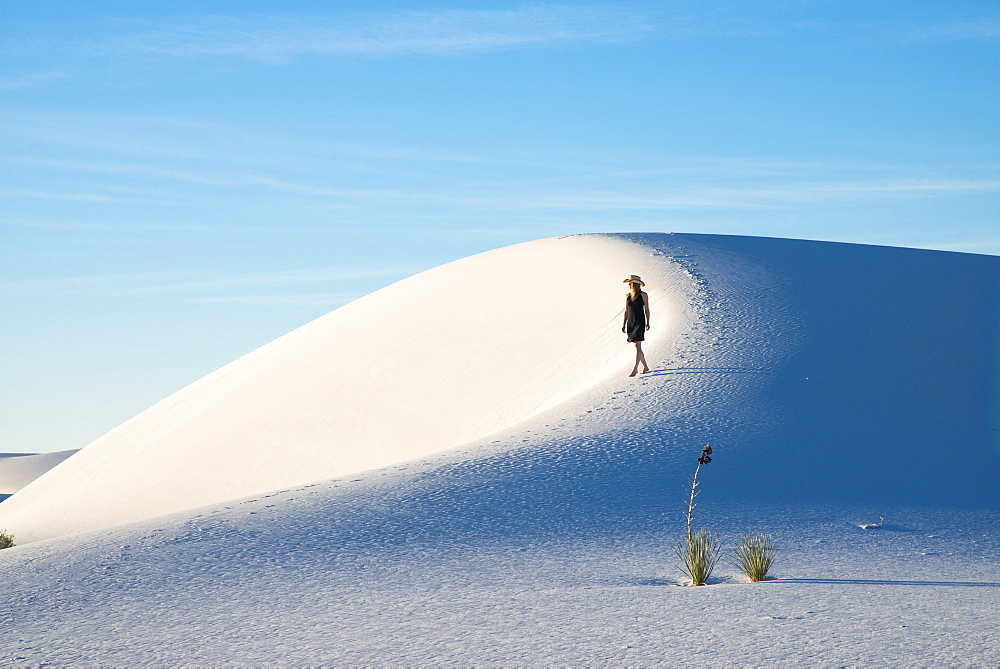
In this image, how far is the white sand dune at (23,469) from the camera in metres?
44.5

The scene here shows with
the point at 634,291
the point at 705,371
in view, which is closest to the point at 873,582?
the point at 705,371

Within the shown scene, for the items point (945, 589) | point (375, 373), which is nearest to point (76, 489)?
point (375, 373)

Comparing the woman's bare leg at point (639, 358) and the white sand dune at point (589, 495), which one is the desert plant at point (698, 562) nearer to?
the white sand dune at point (589, 495)

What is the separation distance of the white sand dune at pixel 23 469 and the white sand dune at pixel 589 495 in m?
26.9

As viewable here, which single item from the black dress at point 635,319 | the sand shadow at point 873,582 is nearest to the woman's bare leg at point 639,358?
the black dress at point 635,319

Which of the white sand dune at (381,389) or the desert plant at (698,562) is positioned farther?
the white sand dune at (381,389)

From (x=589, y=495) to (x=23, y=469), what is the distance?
4630 centimetres

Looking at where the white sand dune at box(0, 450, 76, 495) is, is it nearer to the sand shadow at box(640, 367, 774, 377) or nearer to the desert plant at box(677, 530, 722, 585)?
the sand shadow at box(640, 367, 774, 377)

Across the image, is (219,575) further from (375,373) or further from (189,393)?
(189,393)

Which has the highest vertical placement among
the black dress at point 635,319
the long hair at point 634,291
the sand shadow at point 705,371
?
the long hair at point 634,291

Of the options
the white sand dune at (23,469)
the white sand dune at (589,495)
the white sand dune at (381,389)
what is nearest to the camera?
the white sand dune at (589,495)

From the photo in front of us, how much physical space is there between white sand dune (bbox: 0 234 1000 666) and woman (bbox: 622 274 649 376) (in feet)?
0.96

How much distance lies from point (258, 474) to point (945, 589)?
40.7 ft

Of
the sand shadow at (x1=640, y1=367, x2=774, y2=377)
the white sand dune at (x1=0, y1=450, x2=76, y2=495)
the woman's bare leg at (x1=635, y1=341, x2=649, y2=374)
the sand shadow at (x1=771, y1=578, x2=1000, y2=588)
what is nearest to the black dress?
the woman's bare leg at (x1=635, y1=341, x2=649, y2=374)
